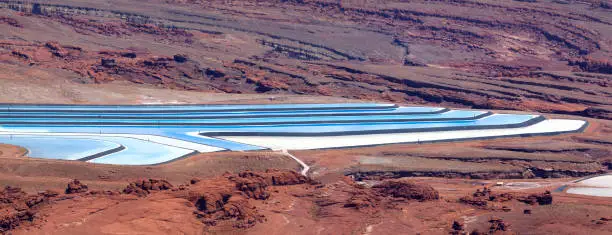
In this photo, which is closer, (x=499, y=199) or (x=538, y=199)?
(x=538, y=199)

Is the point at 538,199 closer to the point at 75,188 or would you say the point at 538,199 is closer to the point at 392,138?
the point at 75,188

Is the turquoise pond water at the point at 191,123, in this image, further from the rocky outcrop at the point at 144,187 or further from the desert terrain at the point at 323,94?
the rocky outcrop at the point at 144,187

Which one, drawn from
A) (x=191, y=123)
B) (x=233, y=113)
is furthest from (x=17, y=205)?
(x=233, y=113)

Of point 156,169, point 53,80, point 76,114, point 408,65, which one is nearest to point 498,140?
point 156,169

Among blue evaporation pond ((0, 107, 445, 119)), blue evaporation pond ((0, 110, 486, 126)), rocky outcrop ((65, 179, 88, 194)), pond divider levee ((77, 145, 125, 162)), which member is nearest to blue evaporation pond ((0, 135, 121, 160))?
pond divider levee ((77, 145, 125, 162))

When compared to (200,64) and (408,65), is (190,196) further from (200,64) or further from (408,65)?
(408,65)
